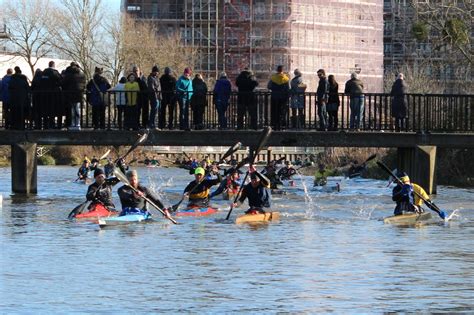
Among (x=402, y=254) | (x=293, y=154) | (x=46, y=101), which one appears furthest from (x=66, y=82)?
(x=293, y=154)

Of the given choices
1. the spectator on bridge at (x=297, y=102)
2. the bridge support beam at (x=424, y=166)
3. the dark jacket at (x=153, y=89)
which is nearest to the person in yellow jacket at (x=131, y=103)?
the dark jacket at (x=153, y=89)

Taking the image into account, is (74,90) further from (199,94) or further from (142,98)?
(199,94)

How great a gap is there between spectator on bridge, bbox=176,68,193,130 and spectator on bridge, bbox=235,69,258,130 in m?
1.43

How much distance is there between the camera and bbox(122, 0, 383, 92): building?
107 m

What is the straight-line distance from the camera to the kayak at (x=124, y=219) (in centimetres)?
3306

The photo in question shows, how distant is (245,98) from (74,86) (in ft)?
16.2

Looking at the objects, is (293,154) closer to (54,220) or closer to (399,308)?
(54,220)

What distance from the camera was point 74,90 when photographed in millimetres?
42406

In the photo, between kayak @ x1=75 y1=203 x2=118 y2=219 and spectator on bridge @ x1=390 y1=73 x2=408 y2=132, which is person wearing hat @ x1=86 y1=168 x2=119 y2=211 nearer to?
kayak @ x1=75 y1=203 x2=118 y2=219

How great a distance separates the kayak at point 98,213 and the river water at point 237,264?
1.81 feet

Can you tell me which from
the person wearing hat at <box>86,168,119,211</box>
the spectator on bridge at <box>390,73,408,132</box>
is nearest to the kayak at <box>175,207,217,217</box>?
the person wearing hat at <box>86,168,119,211</box>

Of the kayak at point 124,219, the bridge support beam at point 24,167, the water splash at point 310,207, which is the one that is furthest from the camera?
the bridge support beam at point 24,167

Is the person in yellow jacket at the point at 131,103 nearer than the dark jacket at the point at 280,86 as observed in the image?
No

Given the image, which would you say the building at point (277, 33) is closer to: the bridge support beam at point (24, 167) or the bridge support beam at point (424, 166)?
the bridge support beam at point (24, 167)
